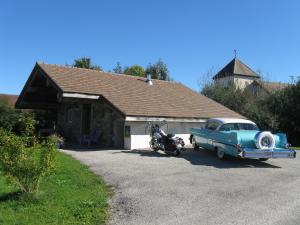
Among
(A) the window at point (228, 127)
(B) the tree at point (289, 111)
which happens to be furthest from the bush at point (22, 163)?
(B) the tree at point (289, 111)

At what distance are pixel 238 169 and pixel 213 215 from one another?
5.73m

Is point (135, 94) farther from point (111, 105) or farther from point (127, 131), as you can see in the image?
point (127, 131)

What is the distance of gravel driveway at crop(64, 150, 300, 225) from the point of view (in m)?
7.20

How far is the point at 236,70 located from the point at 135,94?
143 ft

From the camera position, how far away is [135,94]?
2108cm

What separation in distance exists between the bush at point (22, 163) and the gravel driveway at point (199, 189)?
181 cm

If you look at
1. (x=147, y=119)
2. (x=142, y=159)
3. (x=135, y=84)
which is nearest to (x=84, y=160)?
(x=142, y=159)

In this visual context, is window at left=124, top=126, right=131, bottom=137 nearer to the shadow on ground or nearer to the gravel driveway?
the shadow on ground

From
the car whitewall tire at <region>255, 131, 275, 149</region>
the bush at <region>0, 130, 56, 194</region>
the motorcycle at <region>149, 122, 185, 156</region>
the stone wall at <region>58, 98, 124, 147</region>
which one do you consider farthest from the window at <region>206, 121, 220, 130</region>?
the bush at <region>0, 130, 56, 194</region>

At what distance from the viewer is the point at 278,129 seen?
27.9 m

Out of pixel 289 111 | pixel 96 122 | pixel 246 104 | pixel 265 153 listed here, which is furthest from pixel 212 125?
pixel 246 104

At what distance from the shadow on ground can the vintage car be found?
35 centimetres

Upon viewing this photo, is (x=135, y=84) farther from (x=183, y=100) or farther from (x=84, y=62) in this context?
(x=84, y=62)

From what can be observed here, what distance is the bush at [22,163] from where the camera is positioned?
8273 millimetres
